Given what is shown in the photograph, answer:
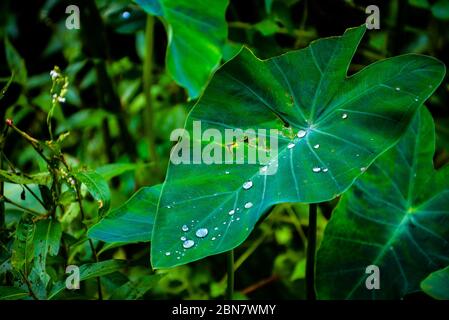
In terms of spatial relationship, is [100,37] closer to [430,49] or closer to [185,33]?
[185,33]

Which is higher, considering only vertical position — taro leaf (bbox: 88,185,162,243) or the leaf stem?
the leaf stem

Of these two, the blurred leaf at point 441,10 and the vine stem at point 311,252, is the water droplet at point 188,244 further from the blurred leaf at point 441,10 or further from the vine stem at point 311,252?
the blurred leaf at point 441,10

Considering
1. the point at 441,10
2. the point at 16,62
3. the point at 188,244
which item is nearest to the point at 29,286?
the point at 188,244

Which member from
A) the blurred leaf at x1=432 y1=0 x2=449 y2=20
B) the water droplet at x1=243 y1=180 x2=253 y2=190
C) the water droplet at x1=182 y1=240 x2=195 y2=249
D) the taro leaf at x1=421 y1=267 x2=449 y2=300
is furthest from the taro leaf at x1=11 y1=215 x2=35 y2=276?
the blurred leaf at x1=432 y1=0 x2=449 y2=20

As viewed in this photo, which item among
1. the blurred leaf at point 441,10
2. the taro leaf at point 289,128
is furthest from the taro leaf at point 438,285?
the blurred leaf at point 441,10

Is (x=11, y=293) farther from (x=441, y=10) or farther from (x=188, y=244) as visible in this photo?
(x=441, y=10)

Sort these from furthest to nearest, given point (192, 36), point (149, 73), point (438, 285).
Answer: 1. point (149, 73)
2. point (192, 36)
3. point (438, 285)

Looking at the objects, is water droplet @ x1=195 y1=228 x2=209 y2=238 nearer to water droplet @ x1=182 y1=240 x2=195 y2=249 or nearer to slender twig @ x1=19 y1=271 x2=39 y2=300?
water droplet @ x1=182 y1=240 x2=195 y2=249
